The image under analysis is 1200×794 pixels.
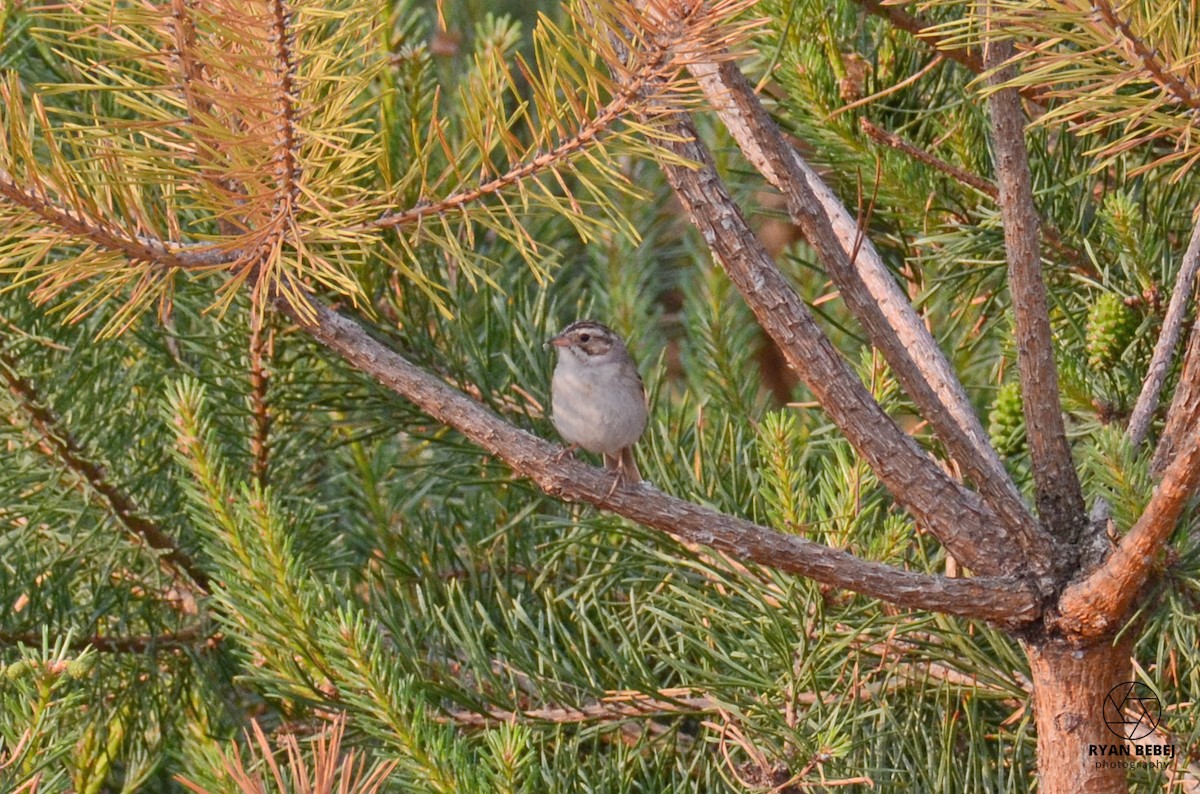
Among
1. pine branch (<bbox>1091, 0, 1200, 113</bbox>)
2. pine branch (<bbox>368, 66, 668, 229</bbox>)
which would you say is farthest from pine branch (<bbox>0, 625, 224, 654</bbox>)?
pine branch (<bbox>1091, 0, 1200, 113</bbox>)

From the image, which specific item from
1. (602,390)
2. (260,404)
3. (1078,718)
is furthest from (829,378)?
(602,390)

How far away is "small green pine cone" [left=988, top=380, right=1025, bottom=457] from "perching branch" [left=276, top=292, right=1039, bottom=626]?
52 cm

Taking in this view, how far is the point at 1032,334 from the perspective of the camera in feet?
4.63

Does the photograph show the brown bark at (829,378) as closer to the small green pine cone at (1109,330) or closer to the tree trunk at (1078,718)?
the tree trunk at (1078,718)

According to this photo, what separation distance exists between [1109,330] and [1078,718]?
1.83ft

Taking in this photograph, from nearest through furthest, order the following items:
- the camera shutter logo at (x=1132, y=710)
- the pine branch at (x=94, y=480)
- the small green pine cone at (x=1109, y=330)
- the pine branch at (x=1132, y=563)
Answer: the pine branch at (x=1132, y=563) < the camera shutter logo at (x=1132, y=710) < the small green pine cone at (x=1109, y=330) < the pine branch at (x=94, y=480)

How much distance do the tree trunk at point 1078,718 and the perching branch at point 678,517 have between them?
0.22 ft

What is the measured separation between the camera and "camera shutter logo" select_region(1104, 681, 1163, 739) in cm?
143

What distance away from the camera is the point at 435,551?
209 cm

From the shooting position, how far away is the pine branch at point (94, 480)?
1.85 meters

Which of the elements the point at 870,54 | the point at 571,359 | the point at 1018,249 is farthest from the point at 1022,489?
the point at 571,359

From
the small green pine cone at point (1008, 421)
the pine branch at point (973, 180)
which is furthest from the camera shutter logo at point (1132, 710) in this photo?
the pine branch at point (973, 180)

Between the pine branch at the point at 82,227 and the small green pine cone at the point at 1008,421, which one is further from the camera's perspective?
the small green pine cone at the point at 1008,421

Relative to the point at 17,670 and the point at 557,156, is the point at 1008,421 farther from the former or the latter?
the point at 17,670
